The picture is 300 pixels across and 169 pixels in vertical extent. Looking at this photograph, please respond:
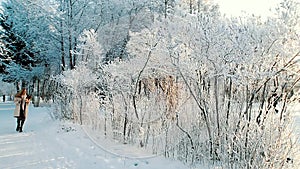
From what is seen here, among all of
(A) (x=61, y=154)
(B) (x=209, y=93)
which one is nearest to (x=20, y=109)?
(A) (x=61, y=154)

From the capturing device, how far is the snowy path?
24.0 ft

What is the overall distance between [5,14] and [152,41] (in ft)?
76.4

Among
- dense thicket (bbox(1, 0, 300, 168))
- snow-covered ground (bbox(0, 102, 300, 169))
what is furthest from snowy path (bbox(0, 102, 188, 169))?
dense thicket (bbox(1, 0, 300, 168))

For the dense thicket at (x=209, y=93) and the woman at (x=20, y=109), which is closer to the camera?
the dense thicket at (x=209, y=93)

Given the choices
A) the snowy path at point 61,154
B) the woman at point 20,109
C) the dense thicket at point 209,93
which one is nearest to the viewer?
the dense thicket at point 209,93

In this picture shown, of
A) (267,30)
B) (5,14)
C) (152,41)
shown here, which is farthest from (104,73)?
(5,14)

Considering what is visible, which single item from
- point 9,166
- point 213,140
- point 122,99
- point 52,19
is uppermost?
point 52,19

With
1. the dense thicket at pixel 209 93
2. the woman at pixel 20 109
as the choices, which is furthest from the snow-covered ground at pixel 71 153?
the woman at pixel 20 109

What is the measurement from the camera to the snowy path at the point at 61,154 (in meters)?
7.31

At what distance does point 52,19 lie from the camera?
2200 cm

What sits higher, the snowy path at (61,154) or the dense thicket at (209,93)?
the dense thicket at (209,93)

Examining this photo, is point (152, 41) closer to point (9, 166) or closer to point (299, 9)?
point (299, 9)

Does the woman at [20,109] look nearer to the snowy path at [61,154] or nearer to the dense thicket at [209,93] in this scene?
the snowy path at [61,154]

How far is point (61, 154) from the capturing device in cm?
832
